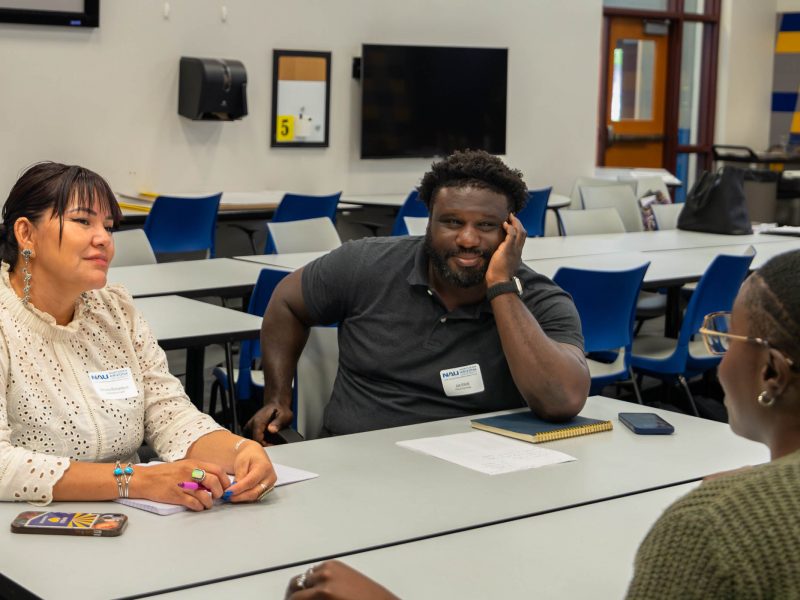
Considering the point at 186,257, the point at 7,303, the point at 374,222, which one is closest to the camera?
the point at 7,303

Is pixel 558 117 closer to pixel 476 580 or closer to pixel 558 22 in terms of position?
pixel 558 22

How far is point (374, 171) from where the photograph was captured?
942 cm

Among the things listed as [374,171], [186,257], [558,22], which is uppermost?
[558,22]

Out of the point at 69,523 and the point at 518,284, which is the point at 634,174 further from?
the point at 69,523

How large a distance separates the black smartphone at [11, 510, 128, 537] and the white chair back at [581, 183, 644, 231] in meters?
6.48

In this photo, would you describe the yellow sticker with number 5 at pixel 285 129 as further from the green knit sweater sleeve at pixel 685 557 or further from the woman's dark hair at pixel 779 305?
the green knit sweater sleeve at pixel 685 557

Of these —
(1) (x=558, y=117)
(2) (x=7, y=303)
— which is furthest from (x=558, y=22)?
(2) (x=7, y=303)

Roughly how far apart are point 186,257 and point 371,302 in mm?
5176

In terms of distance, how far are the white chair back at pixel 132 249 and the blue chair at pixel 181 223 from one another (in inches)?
47.1

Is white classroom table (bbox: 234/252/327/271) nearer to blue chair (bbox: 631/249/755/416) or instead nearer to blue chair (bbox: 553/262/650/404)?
blue chair (bbox: 553/262/650/404)

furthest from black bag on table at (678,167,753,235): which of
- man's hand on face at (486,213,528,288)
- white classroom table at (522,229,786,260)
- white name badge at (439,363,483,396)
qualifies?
white name badge at (439,363,483,396)

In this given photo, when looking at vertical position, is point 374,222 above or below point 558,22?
below

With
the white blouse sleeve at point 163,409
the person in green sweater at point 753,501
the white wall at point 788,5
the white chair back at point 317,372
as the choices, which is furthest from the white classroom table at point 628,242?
the white wall at point 788,5

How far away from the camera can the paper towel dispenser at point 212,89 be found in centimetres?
802
